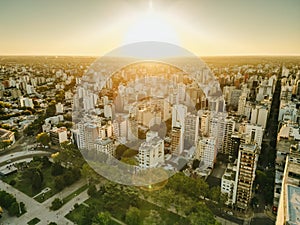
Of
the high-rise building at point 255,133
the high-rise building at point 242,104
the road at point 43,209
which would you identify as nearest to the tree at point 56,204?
the road at point 43,209

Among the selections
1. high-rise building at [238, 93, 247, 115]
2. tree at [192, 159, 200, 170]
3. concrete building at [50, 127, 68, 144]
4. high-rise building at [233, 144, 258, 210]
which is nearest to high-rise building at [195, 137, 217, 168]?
tree at [192, 159, 200, 170]

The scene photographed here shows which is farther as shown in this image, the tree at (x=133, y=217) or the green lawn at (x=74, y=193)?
the green lawn at (x=74, y=193)

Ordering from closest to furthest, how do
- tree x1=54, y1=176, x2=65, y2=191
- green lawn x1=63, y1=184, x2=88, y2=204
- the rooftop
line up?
the rooftop < green lawn x1=63, y1=184, x2=88, y2=204 < tree x1=54, y1=176, x2=65, y2=191

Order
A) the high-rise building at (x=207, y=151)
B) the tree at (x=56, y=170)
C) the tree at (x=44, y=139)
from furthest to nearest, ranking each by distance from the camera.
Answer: the tree at (x=44, y=139) < the high-rise building at (x=207, y=151) < the tree at (x=56, y=170)

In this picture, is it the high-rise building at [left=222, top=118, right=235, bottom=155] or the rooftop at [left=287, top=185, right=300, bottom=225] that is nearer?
the rooftop at [left=287, top=185, right=300, bottom=225]

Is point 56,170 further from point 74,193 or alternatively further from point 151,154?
point 151,154

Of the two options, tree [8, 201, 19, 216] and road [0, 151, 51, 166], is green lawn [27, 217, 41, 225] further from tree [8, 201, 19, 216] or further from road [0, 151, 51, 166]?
road [0, 151, 51, 166]

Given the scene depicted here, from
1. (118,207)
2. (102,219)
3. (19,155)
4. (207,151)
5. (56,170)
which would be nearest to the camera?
(102,219)

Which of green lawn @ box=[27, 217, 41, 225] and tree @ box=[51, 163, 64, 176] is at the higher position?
tree @ box=[51, 163, 64, 176]

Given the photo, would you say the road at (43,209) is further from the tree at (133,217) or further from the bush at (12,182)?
the tree at (133,217)

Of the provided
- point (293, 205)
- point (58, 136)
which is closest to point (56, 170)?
point (58, 136)
